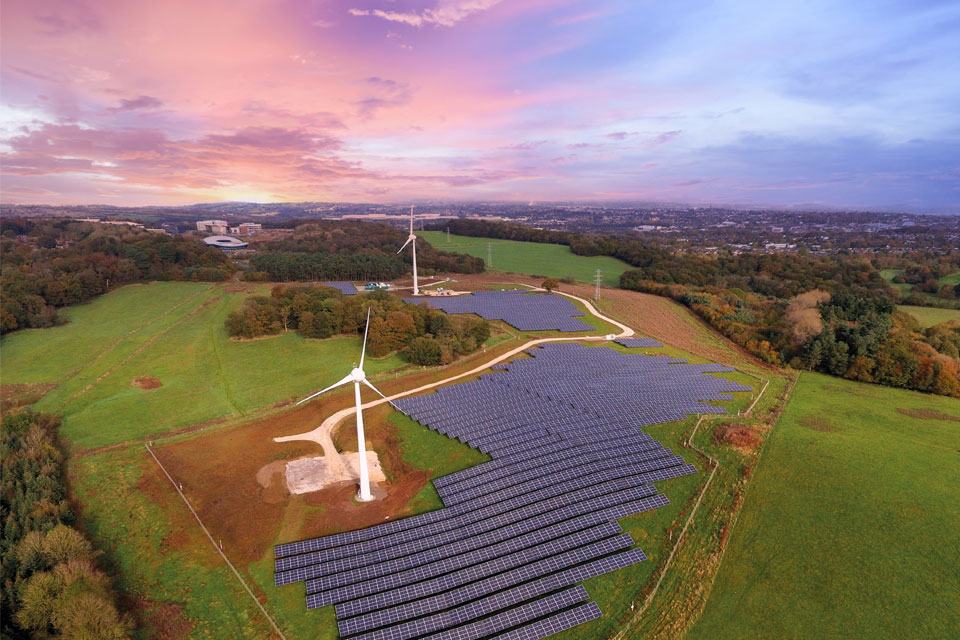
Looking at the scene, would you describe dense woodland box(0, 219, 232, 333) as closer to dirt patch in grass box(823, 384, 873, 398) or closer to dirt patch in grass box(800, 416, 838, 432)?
dirt patch in grass box(800, 416, 838, 432)

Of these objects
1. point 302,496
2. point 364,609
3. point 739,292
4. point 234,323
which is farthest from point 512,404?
point 739,292

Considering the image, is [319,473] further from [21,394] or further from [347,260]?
[347,260]

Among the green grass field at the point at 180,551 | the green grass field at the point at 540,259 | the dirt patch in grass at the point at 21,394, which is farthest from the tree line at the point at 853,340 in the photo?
the dirt patch in grass at the point at 21,394

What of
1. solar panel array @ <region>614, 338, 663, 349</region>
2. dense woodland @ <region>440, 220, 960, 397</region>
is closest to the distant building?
dense woodland @ <region>440, 220, 960, 397</region>

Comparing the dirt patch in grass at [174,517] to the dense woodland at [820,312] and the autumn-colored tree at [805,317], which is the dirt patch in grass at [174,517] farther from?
the autumn-colored tree at [805,317]

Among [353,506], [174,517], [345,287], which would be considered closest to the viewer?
[174,517]

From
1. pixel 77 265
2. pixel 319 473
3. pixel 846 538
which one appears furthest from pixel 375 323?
pixel 77 265
